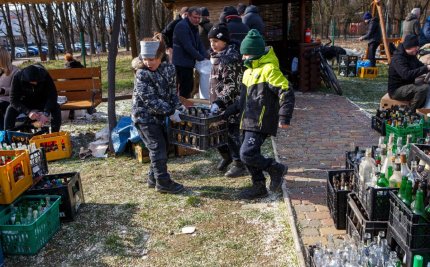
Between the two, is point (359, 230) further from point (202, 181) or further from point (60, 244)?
point (60, 244)

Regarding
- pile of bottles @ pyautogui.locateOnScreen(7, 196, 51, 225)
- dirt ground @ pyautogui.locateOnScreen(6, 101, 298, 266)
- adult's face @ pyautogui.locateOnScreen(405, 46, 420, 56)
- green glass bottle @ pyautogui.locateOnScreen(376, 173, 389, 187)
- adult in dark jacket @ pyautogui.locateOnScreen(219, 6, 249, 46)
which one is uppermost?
adult in dark jacket @ pyautogui.locateOnScreen(219, 6, 249, 46)

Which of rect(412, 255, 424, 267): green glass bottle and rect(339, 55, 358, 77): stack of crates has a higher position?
rect(339, 55, 358, 77): stack of crates

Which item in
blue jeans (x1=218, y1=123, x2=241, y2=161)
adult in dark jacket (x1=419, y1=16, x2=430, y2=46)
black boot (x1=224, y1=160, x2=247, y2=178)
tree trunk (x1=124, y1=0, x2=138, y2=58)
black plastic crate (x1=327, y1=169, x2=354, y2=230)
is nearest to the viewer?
black plastic crate (x1=327, y1=169, x2=354, y2=230)

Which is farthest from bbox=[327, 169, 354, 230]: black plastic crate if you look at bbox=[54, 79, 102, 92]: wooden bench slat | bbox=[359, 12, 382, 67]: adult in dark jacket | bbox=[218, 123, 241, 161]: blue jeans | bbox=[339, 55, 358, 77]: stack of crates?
bbox=[359, 12, 382, 67]: adult in dark jacket

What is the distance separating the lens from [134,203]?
195 inches

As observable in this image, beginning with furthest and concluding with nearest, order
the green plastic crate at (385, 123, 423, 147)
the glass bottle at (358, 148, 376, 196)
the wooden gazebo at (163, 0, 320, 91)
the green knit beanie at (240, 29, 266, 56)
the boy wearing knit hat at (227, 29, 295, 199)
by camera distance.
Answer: the wooden gazebo at (163, 0, 320, 91), the green plastic crate at (385, 123, 423, 147), the green knit beanie at (240, 29, 266, 56), the boy wearing knit hat at (227, 29, 295, 199), the glass bottle at (358, 148, 376, 196)

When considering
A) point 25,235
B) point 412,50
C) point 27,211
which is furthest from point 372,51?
point 25,235

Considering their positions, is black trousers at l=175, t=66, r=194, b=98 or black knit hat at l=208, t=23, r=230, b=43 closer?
black knit hat at l=208, t=23, r=230, b=43

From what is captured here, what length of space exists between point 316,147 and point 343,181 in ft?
8.21

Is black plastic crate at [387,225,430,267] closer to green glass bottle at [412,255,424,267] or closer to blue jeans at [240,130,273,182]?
green glass bottle at [412,255,424,267]

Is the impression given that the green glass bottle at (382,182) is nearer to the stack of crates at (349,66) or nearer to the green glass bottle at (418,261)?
the green glass bottle at (418,261)

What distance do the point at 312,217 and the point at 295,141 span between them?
2785 mm

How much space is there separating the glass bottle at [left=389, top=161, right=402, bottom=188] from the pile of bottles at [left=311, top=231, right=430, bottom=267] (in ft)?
1.95

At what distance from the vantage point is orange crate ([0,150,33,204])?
3943 mm
